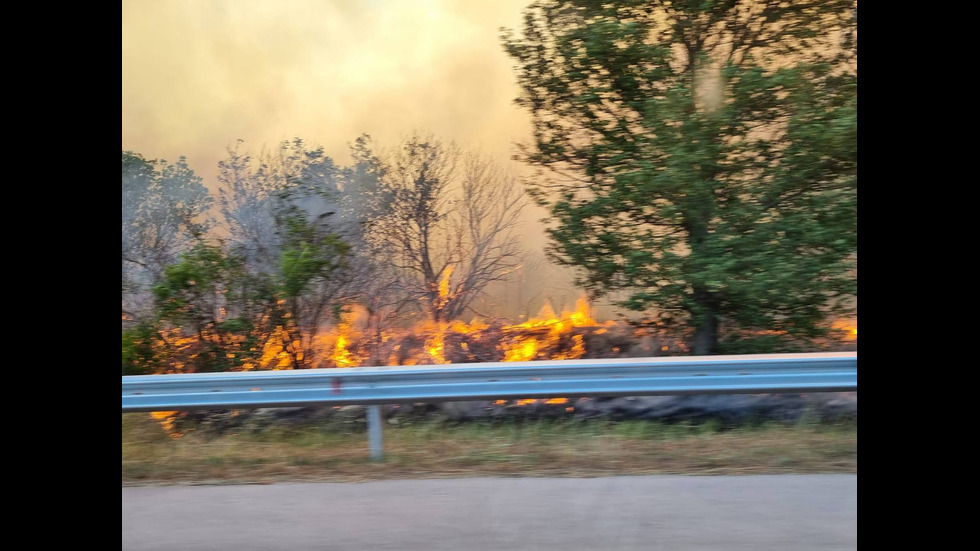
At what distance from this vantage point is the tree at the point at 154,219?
5652 mm

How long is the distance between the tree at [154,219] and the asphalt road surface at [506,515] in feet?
7.76

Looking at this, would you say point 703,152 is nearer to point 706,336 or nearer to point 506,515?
point 706,336

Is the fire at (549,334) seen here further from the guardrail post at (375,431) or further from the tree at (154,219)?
the tree at (154,219)

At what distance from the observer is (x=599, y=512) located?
3344 millimetres

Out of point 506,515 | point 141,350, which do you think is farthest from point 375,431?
point 141,350

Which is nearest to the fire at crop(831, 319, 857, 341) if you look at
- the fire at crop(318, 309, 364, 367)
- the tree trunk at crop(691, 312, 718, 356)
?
the tree trunk at crop(691, 312, 718, 356)

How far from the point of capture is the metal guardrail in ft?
13.6

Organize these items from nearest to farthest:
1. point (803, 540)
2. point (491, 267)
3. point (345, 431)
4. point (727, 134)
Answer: point (803, 540), point (345, 431), point (727, 134), point (491, 267)

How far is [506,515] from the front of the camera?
11.0ft

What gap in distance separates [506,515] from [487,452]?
3.05 feet
